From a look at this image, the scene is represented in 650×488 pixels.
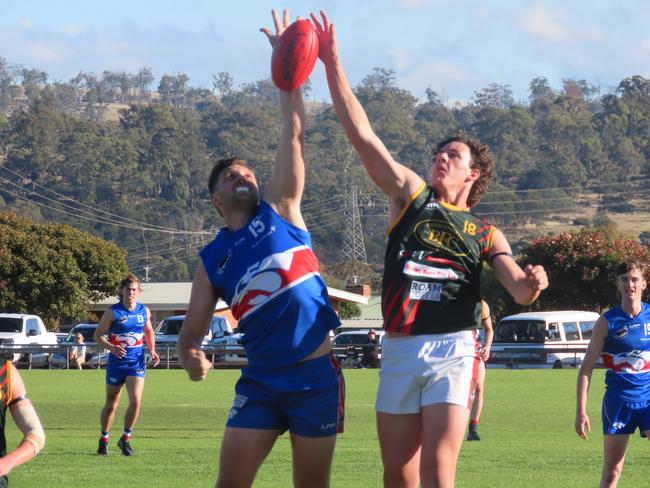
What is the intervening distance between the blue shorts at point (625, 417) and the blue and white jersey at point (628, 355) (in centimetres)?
6

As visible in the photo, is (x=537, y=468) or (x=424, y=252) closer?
(x=424, y=252)

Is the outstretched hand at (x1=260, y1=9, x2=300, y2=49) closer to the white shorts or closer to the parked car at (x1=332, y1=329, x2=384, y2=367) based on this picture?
the white shorts

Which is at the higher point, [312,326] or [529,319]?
[312,326]

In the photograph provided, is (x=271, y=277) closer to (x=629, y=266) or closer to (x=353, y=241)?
(x=629, y=266)

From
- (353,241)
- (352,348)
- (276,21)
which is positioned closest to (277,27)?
(276,21)

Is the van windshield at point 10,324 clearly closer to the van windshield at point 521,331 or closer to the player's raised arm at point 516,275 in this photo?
the van windshield at point 521,331

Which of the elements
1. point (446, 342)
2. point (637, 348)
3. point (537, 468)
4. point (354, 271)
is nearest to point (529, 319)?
point (537, 468)

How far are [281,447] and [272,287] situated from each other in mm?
9270

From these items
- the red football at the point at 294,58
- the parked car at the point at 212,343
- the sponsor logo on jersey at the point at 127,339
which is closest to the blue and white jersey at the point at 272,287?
the red football at the point at 294,58

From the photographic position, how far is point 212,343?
1652 inches

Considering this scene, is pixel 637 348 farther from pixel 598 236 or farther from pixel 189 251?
pixel 189 251

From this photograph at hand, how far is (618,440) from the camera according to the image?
934 cm

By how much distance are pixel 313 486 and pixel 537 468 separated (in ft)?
23.5

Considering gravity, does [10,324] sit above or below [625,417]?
below
